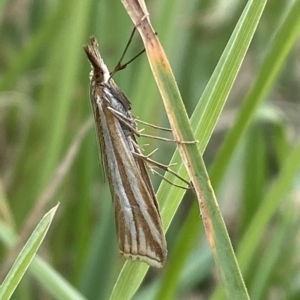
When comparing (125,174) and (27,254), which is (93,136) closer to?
(125,174)

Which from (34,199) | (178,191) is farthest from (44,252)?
(178,191)

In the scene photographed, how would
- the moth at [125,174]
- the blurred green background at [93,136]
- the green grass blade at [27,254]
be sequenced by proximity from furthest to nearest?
the blurred green background at [93,136]
the moth at [125,174]
the green grass blade at [27,254]

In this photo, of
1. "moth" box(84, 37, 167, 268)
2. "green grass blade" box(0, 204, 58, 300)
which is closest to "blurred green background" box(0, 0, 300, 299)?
"moth" box(84, 37, 167, 268)

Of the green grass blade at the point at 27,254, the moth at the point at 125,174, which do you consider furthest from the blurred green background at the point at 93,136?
the green grass blade at the point at 27,254

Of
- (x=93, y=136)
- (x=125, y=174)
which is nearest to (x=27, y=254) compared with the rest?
(x=125, y=174)

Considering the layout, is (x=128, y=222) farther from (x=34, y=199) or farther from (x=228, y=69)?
(x=34, y=199)

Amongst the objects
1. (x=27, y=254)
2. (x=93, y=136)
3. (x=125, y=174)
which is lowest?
(x=27, y=254)

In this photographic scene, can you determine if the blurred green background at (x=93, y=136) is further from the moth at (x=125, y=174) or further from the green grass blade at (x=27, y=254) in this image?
the green grass blade at (x=27, y=254)
